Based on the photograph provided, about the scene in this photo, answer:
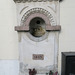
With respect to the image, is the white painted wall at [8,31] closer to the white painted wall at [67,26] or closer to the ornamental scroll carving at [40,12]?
the ornamental scroll carving at [40,12]

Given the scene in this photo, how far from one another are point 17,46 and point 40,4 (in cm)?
136

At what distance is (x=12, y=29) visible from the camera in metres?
3.25

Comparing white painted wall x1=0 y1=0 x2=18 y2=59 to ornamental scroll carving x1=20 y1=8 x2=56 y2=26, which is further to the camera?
white painted wall x1=0 y1=0 x2=18 y2=59

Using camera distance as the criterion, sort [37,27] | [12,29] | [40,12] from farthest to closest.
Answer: [37,27] < [12,29] < [40,12]

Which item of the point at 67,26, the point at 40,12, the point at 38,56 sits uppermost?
the point at 40,12

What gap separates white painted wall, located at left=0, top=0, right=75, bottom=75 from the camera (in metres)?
3.11

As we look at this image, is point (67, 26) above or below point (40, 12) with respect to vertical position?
below

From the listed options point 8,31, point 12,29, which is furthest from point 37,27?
point 8,31

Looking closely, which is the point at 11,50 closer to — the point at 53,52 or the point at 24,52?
the point at 24,52

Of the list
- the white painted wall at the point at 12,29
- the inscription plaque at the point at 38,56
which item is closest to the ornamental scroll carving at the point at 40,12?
the white painted wall at the point at 12,29

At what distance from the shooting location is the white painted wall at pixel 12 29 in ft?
10.2

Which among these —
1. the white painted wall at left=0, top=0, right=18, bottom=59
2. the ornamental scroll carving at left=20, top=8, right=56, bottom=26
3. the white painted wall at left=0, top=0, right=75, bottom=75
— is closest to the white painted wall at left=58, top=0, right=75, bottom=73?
the white painted wall at left=0, top=0, right=75, bottom=75

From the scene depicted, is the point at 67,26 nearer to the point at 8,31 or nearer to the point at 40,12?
the point at 40,12

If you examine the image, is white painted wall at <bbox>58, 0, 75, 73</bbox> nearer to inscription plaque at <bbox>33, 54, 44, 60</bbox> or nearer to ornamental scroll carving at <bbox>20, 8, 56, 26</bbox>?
ornamental scroll carving at <bbox>20, 8, 56, 26</bbox>
